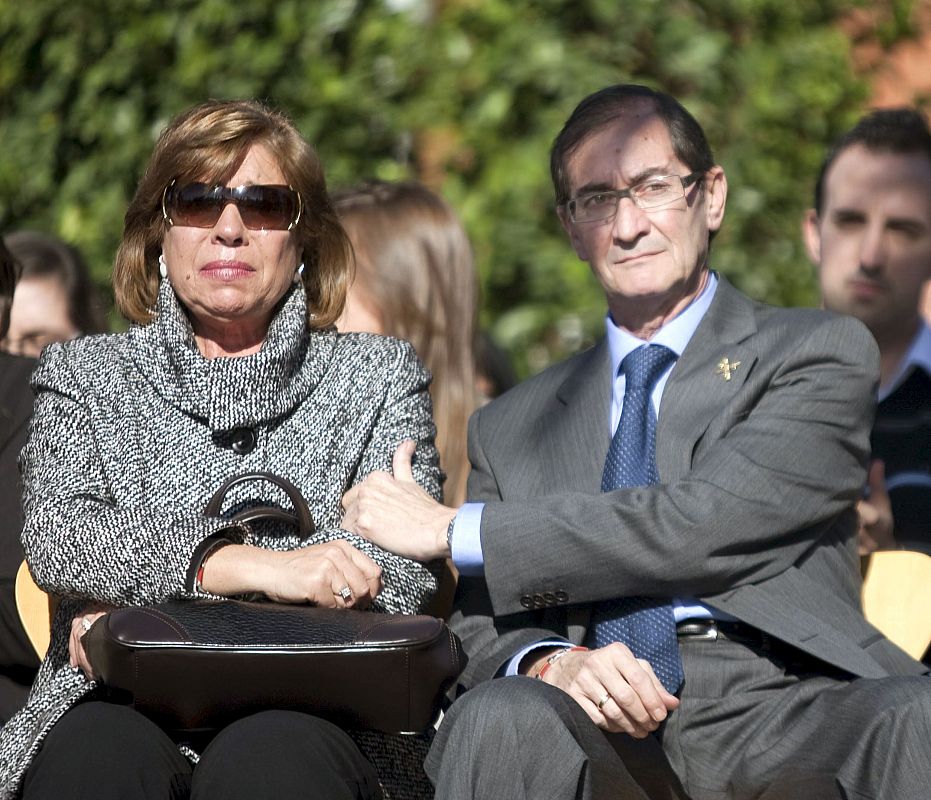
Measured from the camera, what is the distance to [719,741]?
335 cm

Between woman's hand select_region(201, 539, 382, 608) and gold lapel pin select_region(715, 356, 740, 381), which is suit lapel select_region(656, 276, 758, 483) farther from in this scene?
woman's hand select_region(201, 539, 382, 608)

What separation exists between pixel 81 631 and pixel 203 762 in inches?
20.1

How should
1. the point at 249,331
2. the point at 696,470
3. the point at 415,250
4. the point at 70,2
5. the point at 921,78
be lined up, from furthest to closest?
the point at 921,78
the point at 70,2
the point at 415,250
the point at 249,331
the point at 696,470

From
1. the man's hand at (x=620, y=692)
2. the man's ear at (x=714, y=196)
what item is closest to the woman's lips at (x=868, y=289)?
the man's ear at (x=714, y=196)

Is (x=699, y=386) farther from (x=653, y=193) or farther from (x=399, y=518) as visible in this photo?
(x=399, y=518)

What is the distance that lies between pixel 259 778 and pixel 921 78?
5419 millimetres

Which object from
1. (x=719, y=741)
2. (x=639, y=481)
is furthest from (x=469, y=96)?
(x=719, y=741)

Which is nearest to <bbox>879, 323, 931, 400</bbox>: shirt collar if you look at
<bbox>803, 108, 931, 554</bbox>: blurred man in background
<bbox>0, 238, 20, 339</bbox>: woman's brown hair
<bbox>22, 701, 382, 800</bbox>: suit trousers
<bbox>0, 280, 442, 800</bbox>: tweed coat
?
<bbox>803, 108, 931, 554</bbox>: blurred man in background

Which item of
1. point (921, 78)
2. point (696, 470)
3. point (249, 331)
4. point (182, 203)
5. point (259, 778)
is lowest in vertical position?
point (259, 778)

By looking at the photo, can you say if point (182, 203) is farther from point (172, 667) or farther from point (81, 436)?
point (172, 667)

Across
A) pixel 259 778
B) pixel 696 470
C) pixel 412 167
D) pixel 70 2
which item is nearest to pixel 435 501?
pixel 696 470

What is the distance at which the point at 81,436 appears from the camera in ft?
12.0

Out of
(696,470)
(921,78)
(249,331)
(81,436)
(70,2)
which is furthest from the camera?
(921,78)

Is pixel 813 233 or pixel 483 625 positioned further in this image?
pixel 813 233
